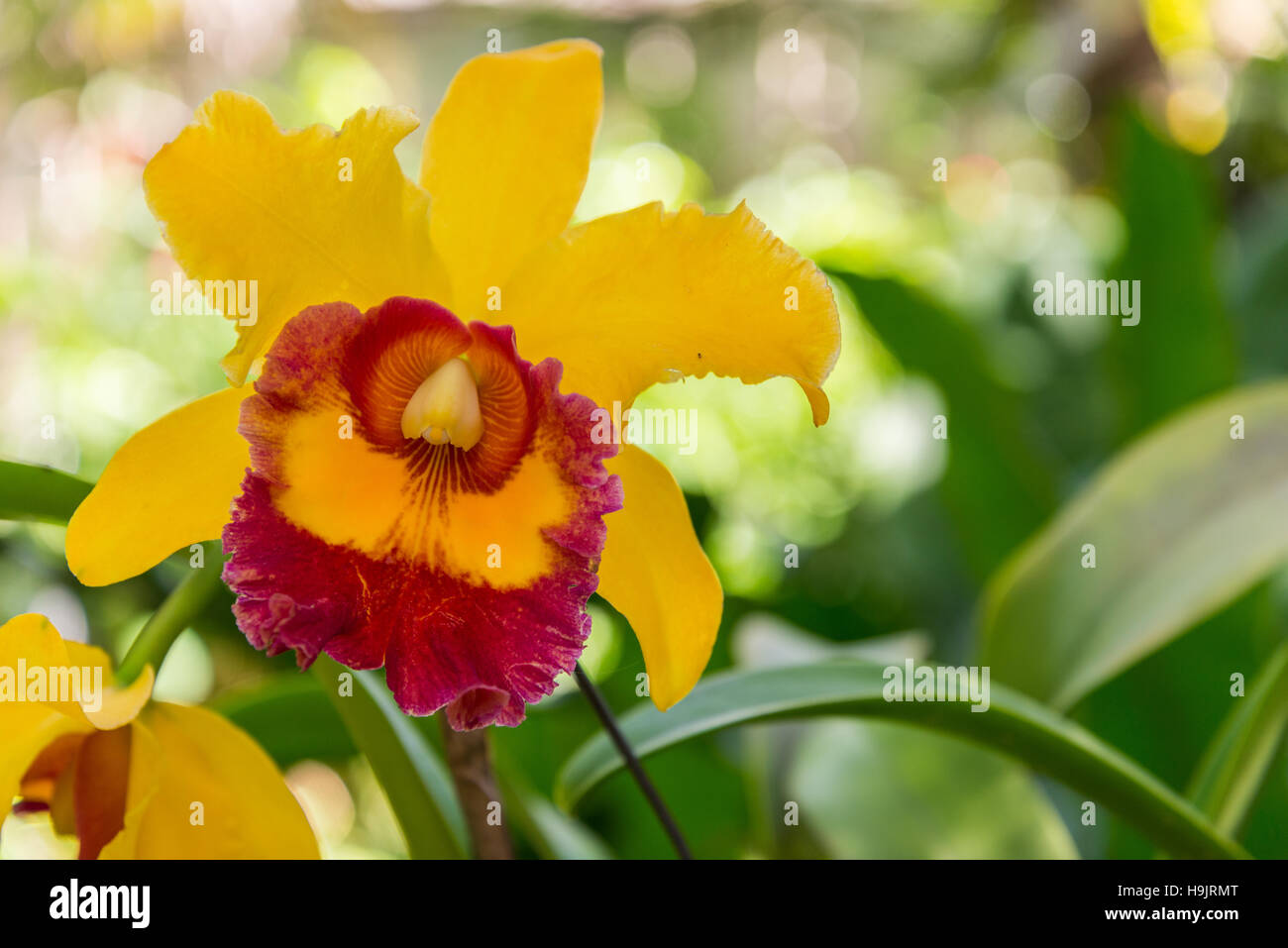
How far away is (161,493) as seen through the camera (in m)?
0.43

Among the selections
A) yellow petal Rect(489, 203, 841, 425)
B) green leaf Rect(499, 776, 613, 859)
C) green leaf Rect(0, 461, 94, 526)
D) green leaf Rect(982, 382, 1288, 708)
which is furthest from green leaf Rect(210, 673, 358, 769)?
green leaf Rect(982, 382, 1288, 708)

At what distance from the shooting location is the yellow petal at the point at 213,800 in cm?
46

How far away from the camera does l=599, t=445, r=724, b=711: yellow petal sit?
44 centimetres

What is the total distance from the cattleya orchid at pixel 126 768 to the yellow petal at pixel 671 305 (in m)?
0.23

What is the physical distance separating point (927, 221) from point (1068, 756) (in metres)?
2.66

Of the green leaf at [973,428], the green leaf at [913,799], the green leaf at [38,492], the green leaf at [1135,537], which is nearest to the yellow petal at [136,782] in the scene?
the green leaf at [38,492]

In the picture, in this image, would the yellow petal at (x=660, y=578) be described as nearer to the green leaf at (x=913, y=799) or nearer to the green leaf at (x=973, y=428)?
the green leaf at (x=913, y=799)

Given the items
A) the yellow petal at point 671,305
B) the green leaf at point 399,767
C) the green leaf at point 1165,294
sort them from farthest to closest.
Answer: the green leaf at point 1165,294 < the green leaf at point 399,767 < the yellow petal at point 671,305

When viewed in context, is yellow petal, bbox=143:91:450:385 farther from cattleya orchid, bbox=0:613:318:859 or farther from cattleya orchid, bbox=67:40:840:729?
cattleya orchid, bbox=0:613:318:859

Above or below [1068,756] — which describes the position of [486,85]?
above

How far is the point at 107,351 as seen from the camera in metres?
2.16

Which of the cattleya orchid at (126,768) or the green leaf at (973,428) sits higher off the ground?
the green leaf at (973,428)

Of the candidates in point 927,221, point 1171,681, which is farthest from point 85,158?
point 1171,681
